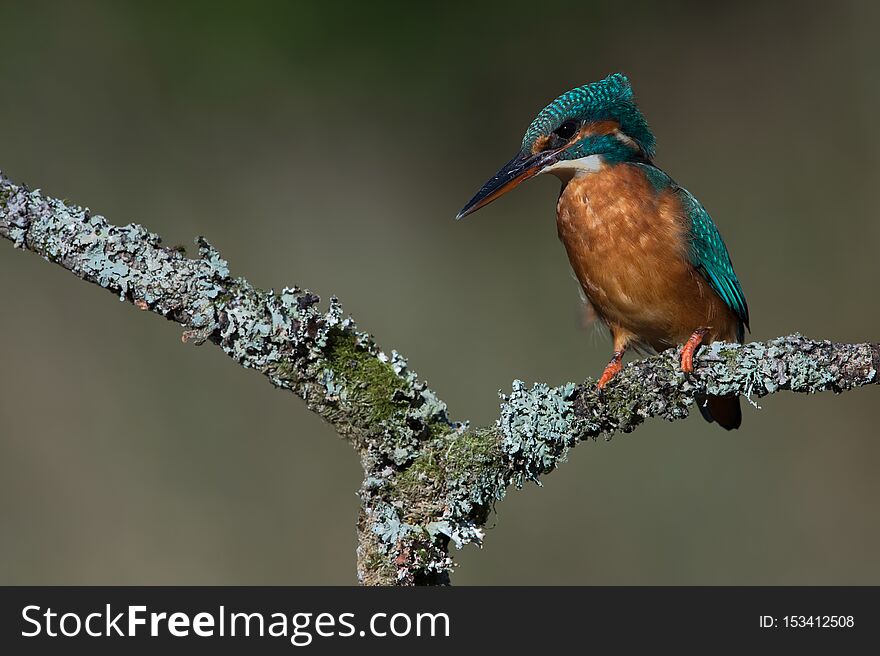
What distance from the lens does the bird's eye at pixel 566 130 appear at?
1655 millimetres

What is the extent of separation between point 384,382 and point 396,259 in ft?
5.11

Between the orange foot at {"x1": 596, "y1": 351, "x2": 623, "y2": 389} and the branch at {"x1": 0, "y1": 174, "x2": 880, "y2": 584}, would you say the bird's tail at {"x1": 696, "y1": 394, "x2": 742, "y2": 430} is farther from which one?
the branch at {"x1": 0, "y1": 174, "x2": 880, "y2": 584}

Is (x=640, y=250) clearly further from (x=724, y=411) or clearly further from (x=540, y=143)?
(x=724, y=411)

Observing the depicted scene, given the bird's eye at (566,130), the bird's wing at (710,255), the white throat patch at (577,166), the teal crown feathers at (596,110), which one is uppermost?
the teal crown feathers at (596,110)

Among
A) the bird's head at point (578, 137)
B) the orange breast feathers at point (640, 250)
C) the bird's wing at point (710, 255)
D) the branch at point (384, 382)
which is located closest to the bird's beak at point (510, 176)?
the bird's head at point (578, 137)

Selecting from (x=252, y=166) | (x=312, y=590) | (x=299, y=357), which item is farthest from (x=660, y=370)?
(x=252, y=166)

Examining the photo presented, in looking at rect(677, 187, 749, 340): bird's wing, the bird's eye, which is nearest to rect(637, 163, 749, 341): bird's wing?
rect(677, 187, 749, 340): bird's wing

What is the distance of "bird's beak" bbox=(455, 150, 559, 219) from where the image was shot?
1.58 m

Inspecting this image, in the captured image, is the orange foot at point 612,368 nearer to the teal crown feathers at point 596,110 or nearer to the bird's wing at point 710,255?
the bird's wing at point 710,255

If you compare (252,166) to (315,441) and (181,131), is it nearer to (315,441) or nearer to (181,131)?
(181,131)

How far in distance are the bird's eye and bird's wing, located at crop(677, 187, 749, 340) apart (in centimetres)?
25

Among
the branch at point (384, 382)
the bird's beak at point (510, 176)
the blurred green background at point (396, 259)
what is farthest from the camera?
the blurred green background at point (396, 259)

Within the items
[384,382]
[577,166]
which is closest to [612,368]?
[577,166]

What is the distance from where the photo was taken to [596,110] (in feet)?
5.53
